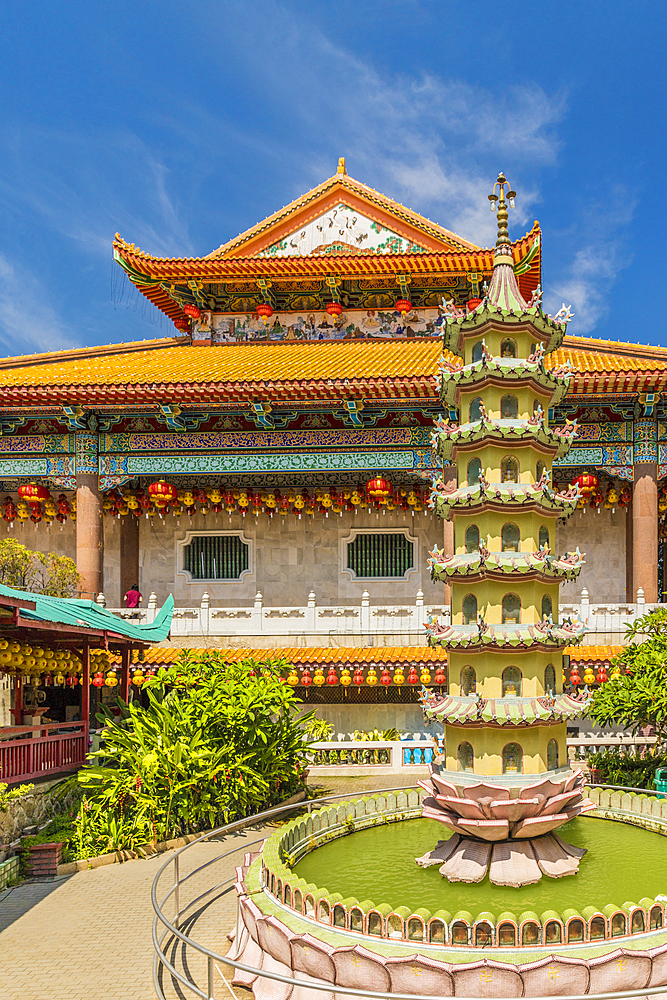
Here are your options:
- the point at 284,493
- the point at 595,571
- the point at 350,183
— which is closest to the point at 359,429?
the point at 284,493

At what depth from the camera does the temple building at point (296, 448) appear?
1477 cm

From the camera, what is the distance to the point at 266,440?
52.7 feet

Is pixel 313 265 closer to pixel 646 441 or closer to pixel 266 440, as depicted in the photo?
pixel 266 440

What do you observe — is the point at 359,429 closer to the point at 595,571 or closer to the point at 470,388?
the point at 595,571

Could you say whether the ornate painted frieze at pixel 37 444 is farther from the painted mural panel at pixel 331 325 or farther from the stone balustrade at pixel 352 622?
the painted mural panel at pixel 331 325

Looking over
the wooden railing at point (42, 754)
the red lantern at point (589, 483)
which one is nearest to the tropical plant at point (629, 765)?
the red lantern at point (589, 483)

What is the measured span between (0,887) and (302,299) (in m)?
15.9

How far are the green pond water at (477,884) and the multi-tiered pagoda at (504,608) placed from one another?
0.63ft

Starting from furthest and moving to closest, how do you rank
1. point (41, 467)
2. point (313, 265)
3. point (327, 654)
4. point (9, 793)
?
point (313, 265)
point (41, 467)
point (327, 654)
point (9, 793)

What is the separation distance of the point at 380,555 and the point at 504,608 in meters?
10.2

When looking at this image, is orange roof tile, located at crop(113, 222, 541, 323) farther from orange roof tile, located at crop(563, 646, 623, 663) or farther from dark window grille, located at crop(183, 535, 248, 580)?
orange roof tile, located at crop(563, 646, 623, 663)

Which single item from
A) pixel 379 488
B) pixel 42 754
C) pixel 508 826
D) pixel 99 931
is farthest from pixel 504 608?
pixel 379 488

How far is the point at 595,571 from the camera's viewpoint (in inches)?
664

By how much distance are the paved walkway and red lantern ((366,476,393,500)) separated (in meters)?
8.10
